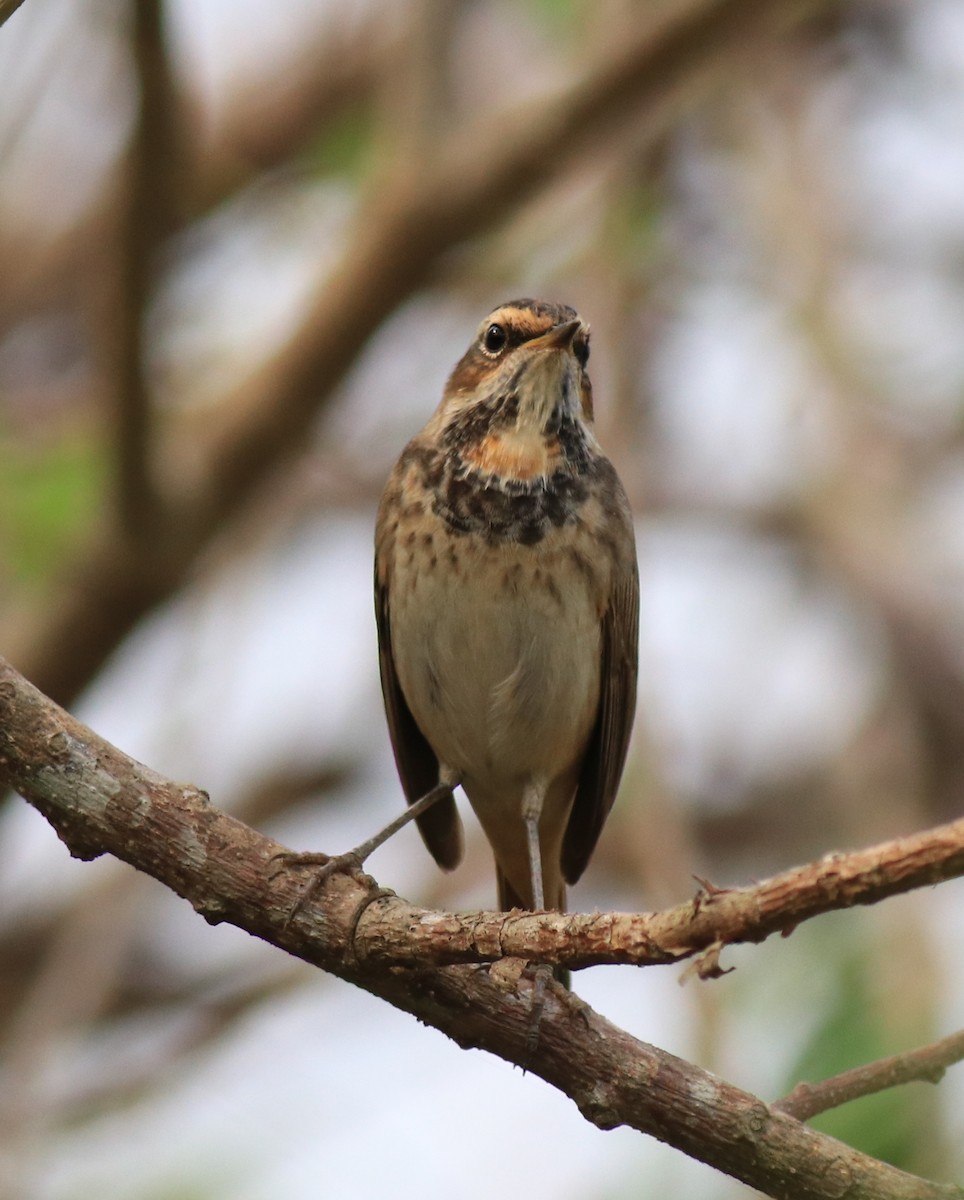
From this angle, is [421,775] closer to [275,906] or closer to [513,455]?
[513,455]

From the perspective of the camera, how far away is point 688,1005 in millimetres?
5812

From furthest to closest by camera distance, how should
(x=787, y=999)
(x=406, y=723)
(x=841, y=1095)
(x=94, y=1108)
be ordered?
(x=94, y=1108) < (x=406, y=723) < (x=787, y=999) < (x=841, y=1095)

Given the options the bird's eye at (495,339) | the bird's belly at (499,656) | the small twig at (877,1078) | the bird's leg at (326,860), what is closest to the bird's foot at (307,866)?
the bird's leg at (326,860)

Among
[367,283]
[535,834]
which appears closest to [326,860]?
[535,834]

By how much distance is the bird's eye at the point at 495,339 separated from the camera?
19.6 ft

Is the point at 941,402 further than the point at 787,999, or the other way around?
the point at 941,402

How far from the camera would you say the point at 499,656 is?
5609mm

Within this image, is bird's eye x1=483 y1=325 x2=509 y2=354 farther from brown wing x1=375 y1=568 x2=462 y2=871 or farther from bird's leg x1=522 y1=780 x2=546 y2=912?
bird's leg x1=522 y1=780 x2=546 y2=912

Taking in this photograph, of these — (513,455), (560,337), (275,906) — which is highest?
(560,337)

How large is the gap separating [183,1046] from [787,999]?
3.51 m

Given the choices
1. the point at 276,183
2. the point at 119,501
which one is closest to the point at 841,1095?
the point at 119,501

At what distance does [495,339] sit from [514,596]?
1036 mm

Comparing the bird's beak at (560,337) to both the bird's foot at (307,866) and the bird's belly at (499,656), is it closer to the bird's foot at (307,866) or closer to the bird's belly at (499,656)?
the bird's belly at (499,656)

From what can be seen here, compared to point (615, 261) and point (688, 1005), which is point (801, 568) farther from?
point (688, 1005)
